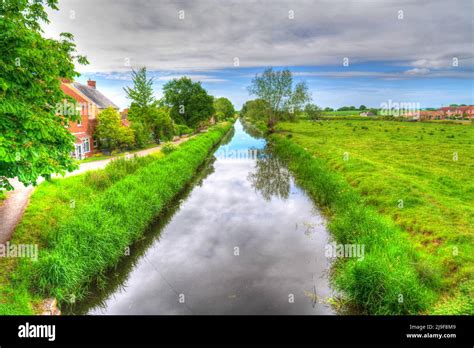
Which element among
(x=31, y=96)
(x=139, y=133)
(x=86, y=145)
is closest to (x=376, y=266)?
(x=31, y=96)

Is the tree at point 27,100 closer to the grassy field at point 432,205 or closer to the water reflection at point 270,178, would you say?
the grassy field at point 432,205

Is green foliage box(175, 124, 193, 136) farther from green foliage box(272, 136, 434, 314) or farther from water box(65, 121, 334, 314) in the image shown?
green foliage box(272, 136, 434, 314)

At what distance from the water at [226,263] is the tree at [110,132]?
17809 millimetres

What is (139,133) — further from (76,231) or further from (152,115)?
(76,231)

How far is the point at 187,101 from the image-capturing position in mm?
66688

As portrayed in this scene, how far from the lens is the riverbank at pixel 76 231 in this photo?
9.19m

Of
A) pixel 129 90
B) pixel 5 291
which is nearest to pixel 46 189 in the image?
pixel 5 291

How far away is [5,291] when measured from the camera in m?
8.56

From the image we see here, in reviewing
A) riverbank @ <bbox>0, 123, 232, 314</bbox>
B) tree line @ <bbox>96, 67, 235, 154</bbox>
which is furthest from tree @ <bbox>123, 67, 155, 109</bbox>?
riverbank @ <bbox>0, 123, 232, 314</bbox>

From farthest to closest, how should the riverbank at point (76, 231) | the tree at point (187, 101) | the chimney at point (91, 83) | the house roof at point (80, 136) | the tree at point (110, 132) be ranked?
the tree at point (187, 101) < the chimney at point (91, 83) < the tree at point (110, 132) < the house roof at point (80, 136) < the riverbank at point (76, 231)

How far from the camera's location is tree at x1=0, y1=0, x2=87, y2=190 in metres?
7.87

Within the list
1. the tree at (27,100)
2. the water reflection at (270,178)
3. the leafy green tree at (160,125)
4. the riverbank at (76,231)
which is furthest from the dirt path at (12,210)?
the leafy green tree at (160,125)

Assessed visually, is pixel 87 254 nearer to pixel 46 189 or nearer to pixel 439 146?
pixel 46 189
